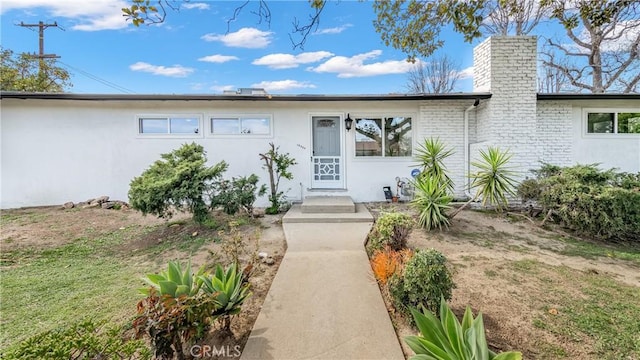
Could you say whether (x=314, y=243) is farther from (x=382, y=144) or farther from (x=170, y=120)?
(x=170, y=120)

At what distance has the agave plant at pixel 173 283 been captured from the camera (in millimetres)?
2338

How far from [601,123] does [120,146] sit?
14.3m

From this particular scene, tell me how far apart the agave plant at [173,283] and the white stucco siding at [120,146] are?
6135mm

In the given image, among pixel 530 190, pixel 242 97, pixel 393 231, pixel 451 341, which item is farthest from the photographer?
pixel 242 97

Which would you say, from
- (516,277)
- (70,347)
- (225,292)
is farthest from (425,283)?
(70,347)

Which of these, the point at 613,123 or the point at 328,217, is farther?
the point at 613,123

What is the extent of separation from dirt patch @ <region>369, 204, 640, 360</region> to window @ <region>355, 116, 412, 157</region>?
3.02 m

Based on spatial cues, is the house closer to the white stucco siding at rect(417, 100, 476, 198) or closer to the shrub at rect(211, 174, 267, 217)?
the white stucco siding at rect(417, 100, 476, 198)

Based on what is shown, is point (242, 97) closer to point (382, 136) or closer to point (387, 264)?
point (382, 136)

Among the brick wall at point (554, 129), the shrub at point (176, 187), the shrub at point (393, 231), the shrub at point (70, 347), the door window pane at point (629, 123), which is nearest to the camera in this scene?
the shrub at point (70, 347)

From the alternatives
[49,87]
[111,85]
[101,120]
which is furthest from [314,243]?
[111,85]

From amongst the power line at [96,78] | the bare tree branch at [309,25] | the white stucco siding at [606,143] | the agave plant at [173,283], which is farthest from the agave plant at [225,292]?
the power line at [96,78]

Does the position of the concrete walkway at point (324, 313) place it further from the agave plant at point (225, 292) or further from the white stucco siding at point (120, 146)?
the white stucco siding at point (120, 146)

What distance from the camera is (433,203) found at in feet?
19.6
